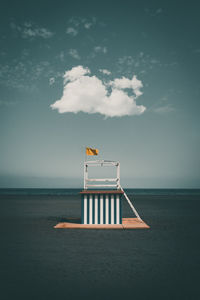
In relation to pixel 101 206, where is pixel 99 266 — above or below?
below

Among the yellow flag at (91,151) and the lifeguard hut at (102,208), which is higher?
the yellow flag at (91,151)

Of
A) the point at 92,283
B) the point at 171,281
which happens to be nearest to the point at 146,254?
the point at 171,281

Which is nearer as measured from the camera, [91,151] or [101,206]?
[101,206]

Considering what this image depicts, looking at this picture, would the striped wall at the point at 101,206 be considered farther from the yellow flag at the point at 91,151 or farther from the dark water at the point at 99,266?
the yellow flag at the point at 91,151

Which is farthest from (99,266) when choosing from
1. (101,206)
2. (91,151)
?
(91,151)

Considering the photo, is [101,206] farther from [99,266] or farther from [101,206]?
[99,266]

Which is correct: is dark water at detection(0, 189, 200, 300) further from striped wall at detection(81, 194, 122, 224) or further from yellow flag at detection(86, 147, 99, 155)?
yellow flag at detection(86, 147, 99, 155)

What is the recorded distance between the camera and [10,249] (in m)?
7.49

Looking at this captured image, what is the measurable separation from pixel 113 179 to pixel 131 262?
18.1ft

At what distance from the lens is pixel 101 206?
11156 mm

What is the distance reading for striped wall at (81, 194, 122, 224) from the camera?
11148 millimetres

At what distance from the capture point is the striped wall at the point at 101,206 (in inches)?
439

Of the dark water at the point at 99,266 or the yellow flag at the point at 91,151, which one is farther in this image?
the yellow flag at the point at 91,151

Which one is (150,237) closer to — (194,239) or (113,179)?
(194,239)
